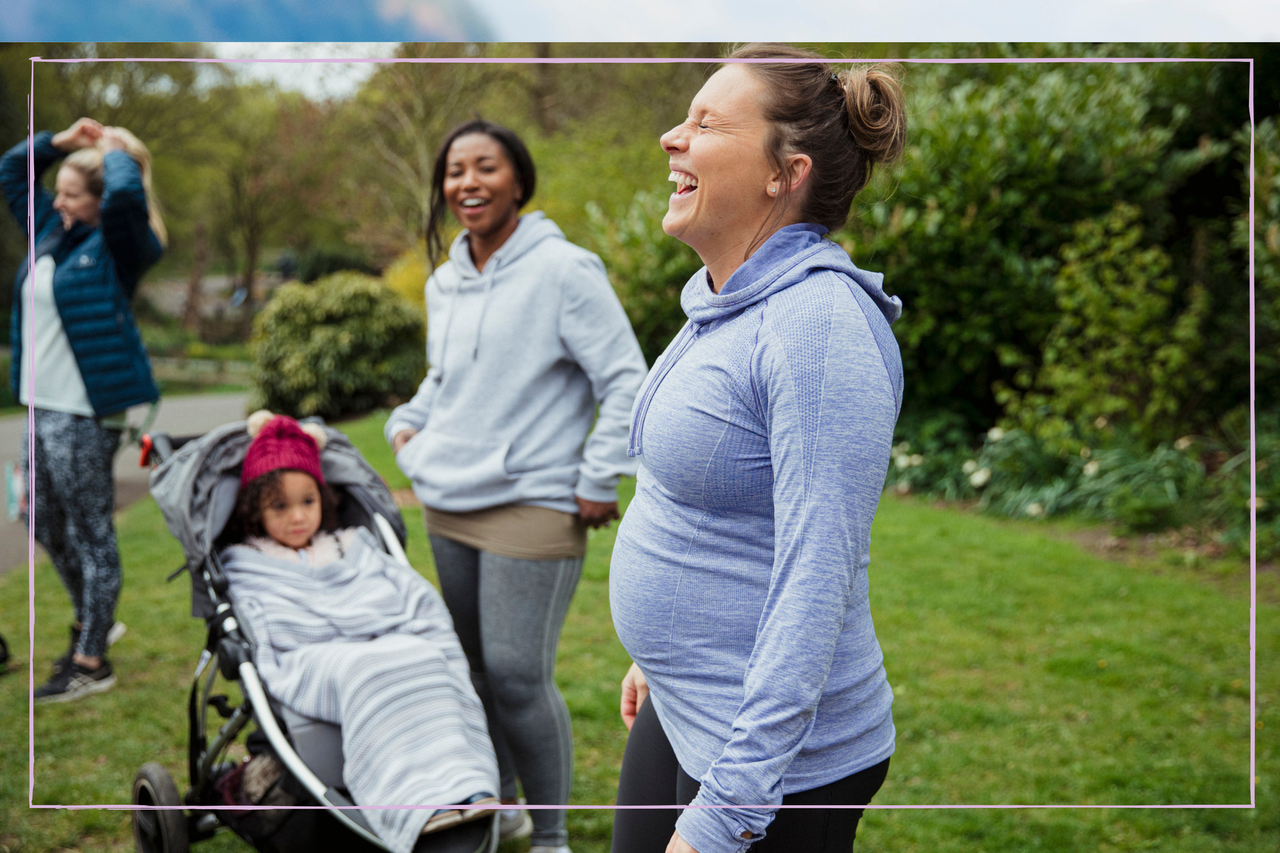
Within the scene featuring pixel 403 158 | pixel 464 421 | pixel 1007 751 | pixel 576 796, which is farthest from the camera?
pixel 403 158

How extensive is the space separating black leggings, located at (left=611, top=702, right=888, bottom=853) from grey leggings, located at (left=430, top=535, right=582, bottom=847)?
821 millimetres

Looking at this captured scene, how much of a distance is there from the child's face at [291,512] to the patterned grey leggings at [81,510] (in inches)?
44.3

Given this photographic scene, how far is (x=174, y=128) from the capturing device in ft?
39.3

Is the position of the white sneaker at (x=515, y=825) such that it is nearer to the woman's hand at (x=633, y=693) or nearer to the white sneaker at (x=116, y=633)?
the woman's hand at (x=633, y=693)

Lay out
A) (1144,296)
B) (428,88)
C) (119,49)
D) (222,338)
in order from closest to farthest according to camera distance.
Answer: (1144,296), (119,49), (222,338), (428,88)

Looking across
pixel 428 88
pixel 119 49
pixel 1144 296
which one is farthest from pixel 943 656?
pixel 428 88

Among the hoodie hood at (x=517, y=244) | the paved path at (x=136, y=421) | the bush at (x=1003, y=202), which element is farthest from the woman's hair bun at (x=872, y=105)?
the bush at (x=1003, y=202)

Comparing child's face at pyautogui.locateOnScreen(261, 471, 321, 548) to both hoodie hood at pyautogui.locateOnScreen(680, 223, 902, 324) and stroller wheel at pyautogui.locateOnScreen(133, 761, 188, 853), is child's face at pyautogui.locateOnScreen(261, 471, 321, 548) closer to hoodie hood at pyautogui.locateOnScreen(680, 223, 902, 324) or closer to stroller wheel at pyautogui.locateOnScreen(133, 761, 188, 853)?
stroller wheel at pyautogui.locateOnScreen(133, 761, 188, 853)

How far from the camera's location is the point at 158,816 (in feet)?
7.48

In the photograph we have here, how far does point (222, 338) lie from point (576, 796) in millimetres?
9307

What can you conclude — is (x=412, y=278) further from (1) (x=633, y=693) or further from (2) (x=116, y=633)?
Result: (1) (x=633, y=693)

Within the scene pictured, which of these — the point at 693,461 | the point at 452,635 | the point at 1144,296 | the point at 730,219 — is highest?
the point at 1144,296

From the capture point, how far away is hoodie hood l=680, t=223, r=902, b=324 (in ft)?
A: 3.45

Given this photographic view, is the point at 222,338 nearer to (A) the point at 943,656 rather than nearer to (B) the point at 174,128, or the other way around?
(B) the point at 174,128
